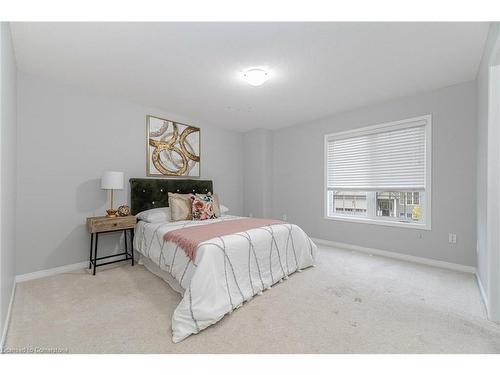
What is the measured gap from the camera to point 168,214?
3188 mm

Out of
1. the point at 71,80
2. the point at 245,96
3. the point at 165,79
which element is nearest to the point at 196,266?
the point at 165,79

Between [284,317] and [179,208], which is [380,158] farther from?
[179,208]

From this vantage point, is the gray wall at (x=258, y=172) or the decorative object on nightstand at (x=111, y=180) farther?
the gray wall at (x=258, y=172)

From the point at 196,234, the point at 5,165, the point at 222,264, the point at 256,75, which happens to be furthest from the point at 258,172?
the point at 5,165

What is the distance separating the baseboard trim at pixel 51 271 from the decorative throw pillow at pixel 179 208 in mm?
1250

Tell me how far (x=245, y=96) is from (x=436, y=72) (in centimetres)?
221

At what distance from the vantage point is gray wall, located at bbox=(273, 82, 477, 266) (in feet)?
8.99

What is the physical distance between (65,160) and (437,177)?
4724 mm

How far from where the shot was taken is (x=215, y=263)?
190cm

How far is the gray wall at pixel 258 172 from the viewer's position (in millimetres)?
4730

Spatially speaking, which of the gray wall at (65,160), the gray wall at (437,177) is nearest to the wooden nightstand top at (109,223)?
the gray wall at (65,160)

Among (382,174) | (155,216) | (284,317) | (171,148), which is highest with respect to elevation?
(171,148)

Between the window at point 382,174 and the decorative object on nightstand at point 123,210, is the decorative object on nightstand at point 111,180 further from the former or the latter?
the window at point 382,174
